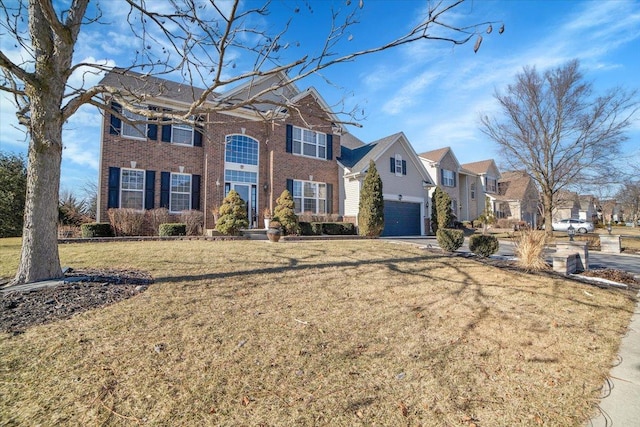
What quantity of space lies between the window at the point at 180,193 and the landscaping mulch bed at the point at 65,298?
32.4 ft

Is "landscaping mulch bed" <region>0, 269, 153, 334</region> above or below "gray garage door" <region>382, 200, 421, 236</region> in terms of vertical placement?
below

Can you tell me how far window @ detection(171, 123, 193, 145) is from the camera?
48.8 ft

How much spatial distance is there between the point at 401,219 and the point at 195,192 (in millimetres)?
12526

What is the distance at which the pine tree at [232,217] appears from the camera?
1212 centimetres

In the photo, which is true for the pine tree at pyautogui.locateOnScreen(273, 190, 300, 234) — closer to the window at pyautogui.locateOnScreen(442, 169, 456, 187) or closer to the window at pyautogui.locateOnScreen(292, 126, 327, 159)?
→ the window at pyautogui.locateOnScreen(292, 126, 327, 159)

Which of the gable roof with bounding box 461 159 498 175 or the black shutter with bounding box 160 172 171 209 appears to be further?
the gable roof with bounding box 461 159 498 175

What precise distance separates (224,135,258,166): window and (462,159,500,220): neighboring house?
23.4m

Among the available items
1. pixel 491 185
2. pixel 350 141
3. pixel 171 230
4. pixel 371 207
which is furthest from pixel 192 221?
pixel 491 185

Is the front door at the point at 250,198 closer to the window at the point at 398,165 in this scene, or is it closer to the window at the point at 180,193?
the window at the point at 180,193

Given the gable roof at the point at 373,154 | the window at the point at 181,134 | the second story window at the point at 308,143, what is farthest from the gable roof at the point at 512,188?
the window at the point at 181,134

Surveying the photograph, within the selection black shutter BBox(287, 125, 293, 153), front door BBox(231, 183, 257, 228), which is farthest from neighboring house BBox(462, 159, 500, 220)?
front door BBox(231, 183, 257, 228)

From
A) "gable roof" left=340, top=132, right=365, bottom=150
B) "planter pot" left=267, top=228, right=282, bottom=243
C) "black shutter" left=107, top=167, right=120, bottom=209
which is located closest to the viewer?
"planter pot" left=267, top=228, right=282, bottom=243

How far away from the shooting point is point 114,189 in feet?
43.6

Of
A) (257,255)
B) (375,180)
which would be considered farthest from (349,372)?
(375,180)
